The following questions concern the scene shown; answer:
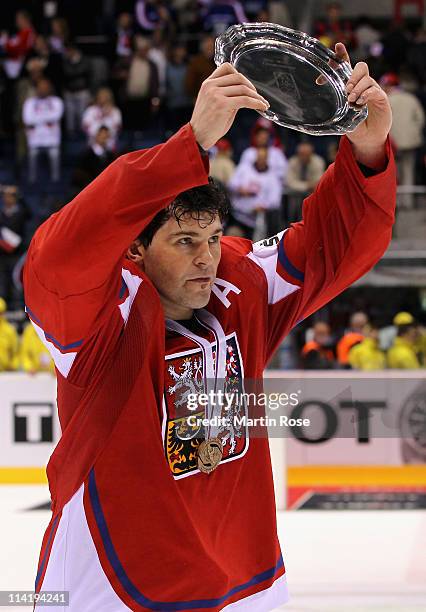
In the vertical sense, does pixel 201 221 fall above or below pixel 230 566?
above

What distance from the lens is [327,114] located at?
8.51 ft

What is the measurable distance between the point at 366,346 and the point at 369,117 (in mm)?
5877

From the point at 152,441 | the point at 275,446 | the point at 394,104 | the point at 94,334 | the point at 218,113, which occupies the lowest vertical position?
the point at 275,446

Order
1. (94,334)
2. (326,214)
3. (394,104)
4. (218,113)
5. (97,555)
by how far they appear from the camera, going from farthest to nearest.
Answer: (394,104) < (326,214) < (97,555) < (94,334) < (218,113)

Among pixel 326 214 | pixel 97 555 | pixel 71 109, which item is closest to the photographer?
pixel 97 555

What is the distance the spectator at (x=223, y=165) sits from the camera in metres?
10.5

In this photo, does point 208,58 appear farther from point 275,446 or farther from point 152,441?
point 152,441

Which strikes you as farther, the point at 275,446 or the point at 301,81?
the point at 275,446

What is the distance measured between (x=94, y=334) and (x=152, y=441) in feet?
0.94

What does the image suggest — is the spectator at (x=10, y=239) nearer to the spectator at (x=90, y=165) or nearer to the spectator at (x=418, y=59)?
the spectator at (x=90, y=165)

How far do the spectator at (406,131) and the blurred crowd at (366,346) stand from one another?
282 cm

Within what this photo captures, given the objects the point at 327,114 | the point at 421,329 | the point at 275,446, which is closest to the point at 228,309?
the point at 327,114

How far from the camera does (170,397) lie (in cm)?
252

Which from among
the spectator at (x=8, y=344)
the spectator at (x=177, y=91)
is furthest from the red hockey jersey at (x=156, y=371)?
the spectator at (x=177, y=91)
